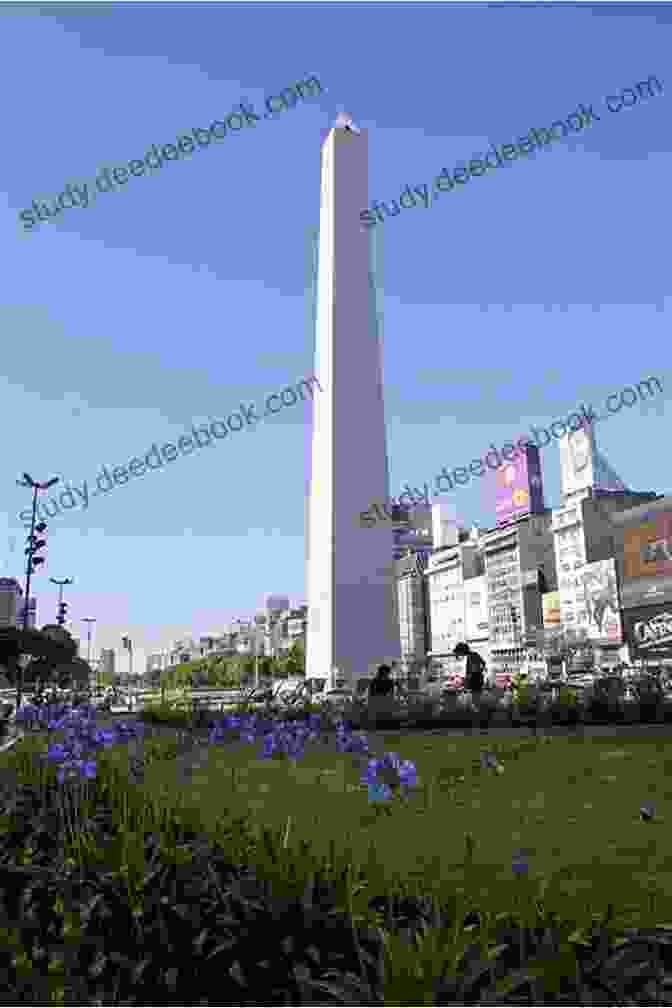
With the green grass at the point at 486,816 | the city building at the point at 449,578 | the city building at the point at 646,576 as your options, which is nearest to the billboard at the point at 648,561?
the city building at the point at 646,576

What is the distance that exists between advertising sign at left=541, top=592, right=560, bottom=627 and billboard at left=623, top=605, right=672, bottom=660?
68.5 ft

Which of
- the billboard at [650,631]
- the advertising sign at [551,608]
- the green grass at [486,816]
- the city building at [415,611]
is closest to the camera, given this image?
the green grass at [486,816]

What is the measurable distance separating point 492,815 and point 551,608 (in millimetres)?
90896

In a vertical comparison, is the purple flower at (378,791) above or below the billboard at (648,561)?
below

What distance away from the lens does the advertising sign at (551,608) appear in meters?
92.8

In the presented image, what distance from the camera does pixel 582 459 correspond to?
89.4 metres

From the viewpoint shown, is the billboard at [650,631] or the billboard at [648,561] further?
the billboard at [648,561]

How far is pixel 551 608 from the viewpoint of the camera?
94.1 metres

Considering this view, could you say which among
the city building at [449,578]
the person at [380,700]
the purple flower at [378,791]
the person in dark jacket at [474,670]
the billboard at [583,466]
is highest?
the billboard at [583,466]

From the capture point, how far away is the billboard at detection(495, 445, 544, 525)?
9481 centimetres

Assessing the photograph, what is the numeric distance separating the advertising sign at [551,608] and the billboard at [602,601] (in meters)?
8.47

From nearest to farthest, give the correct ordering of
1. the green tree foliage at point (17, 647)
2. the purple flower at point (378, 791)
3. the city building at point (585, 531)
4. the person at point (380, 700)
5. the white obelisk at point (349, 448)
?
the purple flower at point (378, 791), the person at point (380, 700), the white obelisk at point (349, 448), the green tree foliage at point (17, 647), the city building at point (585, 531)

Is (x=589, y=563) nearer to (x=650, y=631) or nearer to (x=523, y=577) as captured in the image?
(x=523, y=577)

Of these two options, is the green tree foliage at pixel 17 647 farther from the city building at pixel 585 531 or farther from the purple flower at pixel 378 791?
the city building at pixel 585 531
